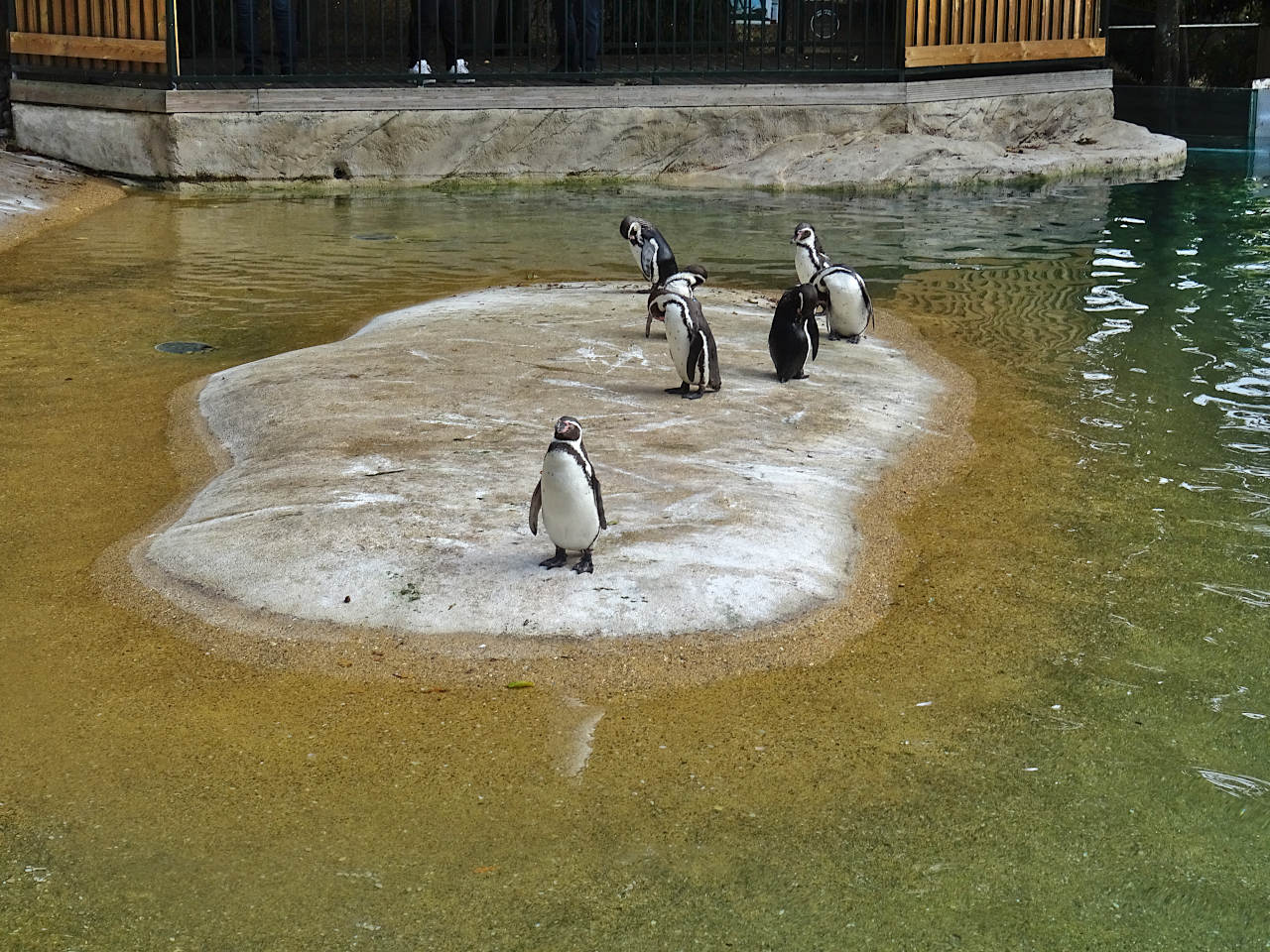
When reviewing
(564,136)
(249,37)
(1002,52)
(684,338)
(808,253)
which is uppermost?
(249,37)

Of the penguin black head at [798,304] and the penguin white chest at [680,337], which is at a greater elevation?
the penguin black head at [798,304]

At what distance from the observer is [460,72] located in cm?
1634

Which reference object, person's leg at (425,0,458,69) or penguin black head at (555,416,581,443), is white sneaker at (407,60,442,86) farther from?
penguin black head at (555,416,581,443)

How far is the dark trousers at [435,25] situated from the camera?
1623 cm

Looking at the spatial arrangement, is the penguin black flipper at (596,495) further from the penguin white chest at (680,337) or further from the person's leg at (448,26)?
the person's leg at (448,26)

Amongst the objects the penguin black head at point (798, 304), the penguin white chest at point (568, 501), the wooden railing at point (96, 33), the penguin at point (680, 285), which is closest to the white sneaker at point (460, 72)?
the wooden railing at point (96, 33)

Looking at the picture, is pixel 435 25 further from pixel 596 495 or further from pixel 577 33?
pixel 596 495

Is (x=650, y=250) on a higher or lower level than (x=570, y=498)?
higher

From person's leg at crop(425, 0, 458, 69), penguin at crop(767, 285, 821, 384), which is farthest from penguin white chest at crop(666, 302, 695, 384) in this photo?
person's leg at crop(425, 0, 458, 69)

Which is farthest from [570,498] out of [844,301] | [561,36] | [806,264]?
[561,36]

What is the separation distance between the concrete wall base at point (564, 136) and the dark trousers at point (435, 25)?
0.64 meters

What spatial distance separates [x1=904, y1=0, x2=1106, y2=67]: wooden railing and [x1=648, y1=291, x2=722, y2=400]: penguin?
32.7 ft

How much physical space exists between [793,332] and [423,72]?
31.6 feet

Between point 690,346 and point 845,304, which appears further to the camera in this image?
point 845,304
